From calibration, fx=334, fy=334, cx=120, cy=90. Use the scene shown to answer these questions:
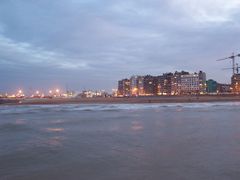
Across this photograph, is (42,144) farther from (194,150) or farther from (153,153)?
(194,150)

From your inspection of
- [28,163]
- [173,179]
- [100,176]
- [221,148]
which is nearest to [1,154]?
[28,163]

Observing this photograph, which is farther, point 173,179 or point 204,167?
point 204,167

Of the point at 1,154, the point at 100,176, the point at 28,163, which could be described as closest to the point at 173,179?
the point at 100,176

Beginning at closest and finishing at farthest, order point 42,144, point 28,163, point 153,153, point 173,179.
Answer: point 173,179
point 28,163
point 153,153
point 42,144

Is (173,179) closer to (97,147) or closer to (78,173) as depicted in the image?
(78,173)

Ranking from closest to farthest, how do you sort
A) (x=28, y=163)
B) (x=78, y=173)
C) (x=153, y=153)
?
(x=78, y=173) → (x=28, y=163) → (x=153, y=153)

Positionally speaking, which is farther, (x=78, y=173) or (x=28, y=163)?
(x=28, y=163)

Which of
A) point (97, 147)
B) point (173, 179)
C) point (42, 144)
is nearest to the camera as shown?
point (173, 179)

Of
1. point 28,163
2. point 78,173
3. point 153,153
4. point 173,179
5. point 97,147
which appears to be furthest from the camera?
point 97,147

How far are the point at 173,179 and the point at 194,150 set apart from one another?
4334 mm

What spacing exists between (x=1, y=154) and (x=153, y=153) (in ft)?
20.0

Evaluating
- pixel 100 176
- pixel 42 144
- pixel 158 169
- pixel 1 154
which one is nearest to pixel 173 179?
pixel 158 169

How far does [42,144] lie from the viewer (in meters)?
16.0

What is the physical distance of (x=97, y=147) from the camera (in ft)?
48.3
